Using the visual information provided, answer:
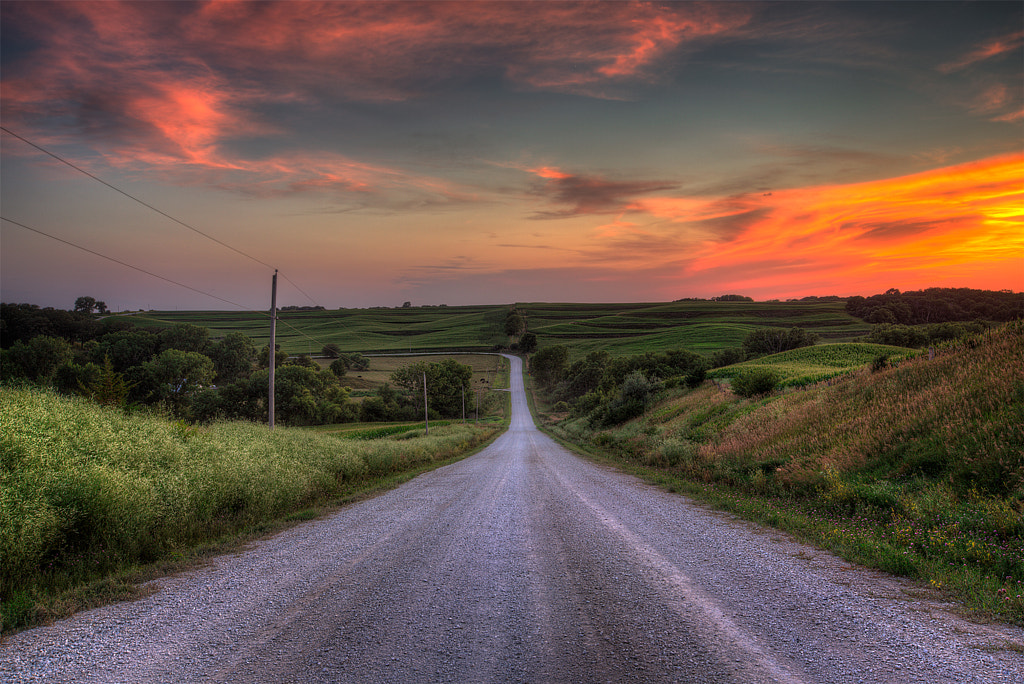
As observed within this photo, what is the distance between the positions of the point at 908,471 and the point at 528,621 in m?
9.62

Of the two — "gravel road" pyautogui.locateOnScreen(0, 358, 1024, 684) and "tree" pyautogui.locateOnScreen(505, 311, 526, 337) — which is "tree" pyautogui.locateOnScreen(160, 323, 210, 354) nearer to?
"gravel road" pyautogui.locateOnScreen(0, 358, 1024, 684)

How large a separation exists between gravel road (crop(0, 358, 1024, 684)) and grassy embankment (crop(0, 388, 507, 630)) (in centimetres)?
112

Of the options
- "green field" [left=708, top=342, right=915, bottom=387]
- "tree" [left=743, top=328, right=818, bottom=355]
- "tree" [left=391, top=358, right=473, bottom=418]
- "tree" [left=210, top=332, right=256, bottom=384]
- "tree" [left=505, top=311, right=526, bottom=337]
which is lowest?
"tree" [left=391, top=358, right=473, bottom=418]

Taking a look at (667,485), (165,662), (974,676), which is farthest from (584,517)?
(165,662)

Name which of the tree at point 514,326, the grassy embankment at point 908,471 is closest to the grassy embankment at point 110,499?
Answer: the grassy embankment at point 908,471

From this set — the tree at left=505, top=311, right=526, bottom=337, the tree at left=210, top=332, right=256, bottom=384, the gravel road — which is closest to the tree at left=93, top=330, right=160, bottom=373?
the tree at left=210, top=332, right=256, bottom=384

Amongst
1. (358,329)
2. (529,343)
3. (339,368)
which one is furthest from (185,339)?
(358,329)

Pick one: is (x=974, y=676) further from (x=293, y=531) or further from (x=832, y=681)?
(x=293, y=531)

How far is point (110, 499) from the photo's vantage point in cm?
741

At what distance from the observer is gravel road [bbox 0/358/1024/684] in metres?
3.78

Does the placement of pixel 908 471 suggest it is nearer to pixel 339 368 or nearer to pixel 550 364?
pixel 550 364

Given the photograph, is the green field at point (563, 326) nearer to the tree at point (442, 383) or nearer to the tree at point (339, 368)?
the tree at point (339, 368)

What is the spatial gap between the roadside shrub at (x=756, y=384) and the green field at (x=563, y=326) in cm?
7259

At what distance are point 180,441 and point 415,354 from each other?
120656 millimetres
